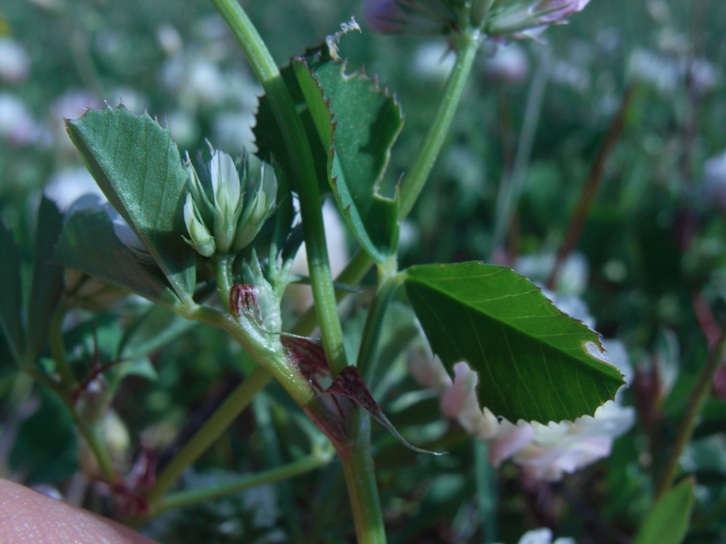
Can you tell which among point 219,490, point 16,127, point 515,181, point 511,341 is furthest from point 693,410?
point 16,127

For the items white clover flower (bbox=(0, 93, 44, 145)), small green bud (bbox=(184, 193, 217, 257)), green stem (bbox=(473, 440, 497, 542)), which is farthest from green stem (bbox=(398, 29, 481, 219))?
white clover flower (bbox=(0, 93, 44, 145))

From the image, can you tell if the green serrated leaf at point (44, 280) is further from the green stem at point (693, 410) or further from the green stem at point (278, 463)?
the green stem at point (693, 410)

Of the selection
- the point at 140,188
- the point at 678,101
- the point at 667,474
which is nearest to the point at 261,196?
the point at 140,188

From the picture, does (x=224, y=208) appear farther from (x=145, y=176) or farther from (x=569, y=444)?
(x=569, y=444)

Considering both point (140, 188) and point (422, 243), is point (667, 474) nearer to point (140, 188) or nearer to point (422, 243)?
point (140, 188)

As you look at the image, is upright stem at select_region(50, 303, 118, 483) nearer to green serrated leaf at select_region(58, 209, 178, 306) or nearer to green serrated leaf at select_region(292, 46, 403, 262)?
green serrated leaf at select_region(58, 209, 178, 306)

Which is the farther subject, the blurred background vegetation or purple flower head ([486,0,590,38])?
the blurred background vegetation
